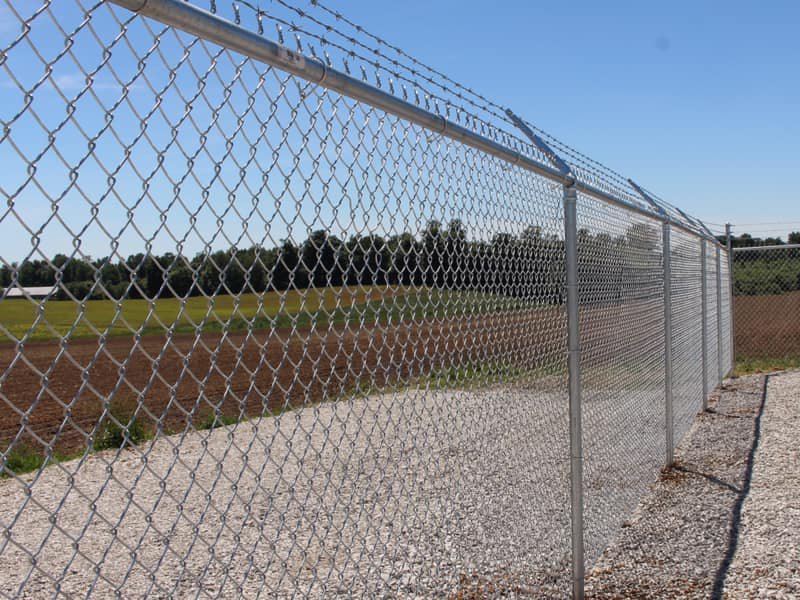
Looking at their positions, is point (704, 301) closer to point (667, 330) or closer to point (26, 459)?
point (667, 330)

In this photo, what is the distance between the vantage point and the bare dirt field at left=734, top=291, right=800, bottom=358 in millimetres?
17781

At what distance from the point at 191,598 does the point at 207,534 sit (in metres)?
1.32

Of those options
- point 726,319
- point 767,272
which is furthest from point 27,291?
point 767,272

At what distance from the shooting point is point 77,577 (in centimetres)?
507

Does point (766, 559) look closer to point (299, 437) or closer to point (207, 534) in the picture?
point (207, 534)

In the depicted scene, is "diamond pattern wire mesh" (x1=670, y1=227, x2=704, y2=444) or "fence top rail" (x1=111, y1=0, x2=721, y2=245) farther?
"diamond pattern wire mesh" (x1=670, y1=227, x2=704, y2=444)

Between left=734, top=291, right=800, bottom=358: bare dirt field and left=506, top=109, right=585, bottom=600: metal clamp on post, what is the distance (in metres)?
14.2

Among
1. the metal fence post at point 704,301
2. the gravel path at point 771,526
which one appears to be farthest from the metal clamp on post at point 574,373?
the metal fence post at point 704,301

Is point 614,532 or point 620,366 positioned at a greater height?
point 620,366

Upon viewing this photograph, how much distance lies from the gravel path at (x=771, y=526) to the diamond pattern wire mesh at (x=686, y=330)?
2.90 ft

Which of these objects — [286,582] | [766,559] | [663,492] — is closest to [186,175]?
[286,582]

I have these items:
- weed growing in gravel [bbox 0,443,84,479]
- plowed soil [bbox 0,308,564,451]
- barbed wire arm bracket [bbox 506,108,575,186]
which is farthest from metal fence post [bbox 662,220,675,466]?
weed growing in gravel [bbox 0,443,84,479]

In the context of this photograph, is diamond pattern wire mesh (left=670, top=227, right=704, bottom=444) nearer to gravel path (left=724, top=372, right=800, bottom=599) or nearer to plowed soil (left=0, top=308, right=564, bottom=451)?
gravel path (left=724, top=372, right=800, bottom=599)

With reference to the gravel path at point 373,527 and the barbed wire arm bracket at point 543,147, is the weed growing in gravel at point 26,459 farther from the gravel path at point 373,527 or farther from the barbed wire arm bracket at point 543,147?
the barbed wire arm bracket at point 543,147
